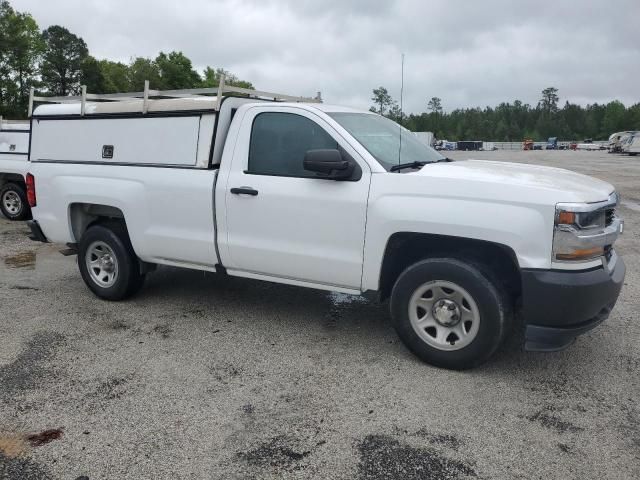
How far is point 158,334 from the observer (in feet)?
16.3

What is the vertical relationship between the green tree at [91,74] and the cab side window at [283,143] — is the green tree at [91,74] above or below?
above

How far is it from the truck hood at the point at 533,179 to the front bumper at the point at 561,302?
0.49m

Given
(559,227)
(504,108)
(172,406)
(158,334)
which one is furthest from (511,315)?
(504,108)

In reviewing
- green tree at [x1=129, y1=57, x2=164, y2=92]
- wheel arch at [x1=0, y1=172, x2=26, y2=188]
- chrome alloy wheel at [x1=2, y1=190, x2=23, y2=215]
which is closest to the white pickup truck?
wheel arch at [x1=0, y1=172, x2=26, y2=188]

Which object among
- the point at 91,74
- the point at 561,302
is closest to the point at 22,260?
the point at 561,302

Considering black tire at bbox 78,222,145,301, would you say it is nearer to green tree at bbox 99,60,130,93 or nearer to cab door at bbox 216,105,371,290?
cab door at bbox 216,105,371,290

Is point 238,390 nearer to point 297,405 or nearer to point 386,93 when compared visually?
point 297,405

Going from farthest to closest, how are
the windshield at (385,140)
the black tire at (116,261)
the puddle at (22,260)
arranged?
the puddle at (22,260) < the black tire at (116,261) < the windshield at (385,140)

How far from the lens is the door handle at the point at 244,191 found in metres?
Result: 4.67

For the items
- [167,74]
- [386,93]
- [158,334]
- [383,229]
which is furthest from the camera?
[167,74]

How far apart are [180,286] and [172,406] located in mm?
2958

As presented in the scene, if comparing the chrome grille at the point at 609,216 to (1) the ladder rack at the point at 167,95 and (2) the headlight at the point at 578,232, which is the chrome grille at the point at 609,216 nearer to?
(2) the headlight at the point at 578,232

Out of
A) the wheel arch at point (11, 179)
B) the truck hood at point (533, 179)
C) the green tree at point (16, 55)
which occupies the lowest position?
the wheel arch at point (11, 179)

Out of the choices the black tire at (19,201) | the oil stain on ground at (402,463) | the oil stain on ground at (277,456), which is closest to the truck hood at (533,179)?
the oil stain on ground at (402,463)
